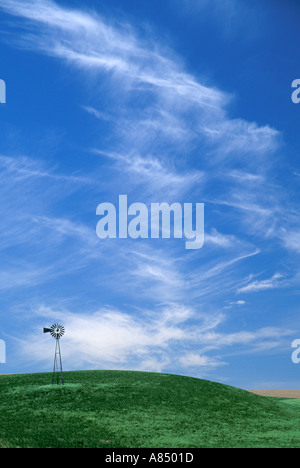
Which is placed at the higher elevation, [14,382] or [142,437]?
[14,382]

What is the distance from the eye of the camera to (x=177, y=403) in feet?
115

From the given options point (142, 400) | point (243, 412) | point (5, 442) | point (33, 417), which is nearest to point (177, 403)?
point (142, 400)

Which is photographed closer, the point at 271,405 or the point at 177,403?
the point at 177,403

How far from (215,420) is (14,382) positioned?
21022mm

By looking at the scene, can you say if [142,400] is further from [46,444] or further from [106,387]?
[46,444]

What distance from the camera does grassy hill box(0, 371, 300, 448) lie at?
26078mm

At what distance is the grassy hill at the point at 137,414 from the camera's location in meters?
26.1

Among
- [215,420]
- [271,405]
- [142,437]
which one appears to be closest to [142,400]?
[215,420]

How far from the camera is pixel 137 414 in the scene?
31406mm
